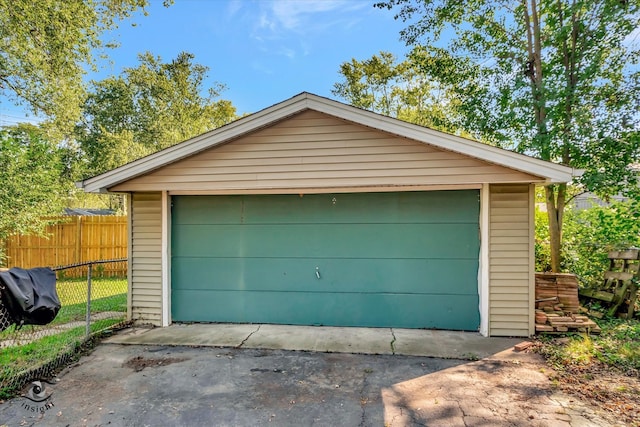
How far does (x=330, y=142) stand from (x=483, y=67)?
4818 millimetres

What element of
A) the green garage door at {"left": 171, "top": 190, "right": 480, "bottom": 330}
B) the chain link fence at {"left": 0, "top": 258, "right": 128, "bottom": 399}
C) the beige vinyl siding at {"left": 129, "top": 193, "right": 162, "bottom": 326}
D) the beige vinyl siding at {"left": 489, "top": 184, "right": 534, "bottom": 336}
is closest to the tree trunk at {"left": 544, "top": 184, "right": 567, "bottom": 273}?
the beige vinyl siding at {"left": 489, "top": 184, "right": 534, "bottom": 336}

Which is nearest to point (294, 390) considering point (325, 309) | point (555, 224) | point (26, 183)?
point (325, 309)

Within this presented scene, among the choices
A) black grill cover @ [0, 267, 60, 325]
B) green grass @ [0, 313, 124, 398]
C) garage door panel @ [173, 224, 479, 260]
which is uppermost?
garage door panel @ [173, 224, 479, 260]

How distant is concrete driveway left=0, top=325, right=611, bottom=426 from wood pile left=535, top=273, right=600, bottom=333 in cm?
75

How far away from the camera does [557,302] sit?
5098 mm

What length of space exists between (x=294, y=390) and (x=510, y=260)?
130 inches

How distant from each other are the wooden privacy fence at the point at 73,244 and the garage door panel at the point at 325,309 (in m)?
6.31

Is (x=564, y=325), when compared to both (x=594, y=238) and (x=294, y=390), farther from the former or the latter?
(x=294, y=390)

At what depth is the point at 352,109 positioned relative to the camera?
4.58 metres

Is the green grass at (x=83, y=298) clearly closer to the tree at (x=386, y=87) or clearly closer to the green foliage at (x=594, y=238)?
the green foliage at (x=594, y=238)

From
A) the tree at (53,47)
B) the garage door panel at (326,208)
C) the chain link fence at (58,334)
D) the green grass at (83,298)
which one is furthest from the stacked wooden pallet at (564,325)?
→ the tree at (53,47)

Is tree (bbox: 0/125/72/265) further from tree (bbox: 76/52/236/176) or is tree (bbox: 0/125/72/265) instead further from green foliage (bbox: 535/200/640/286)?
green foliage (bbox: 535/200/640/286)

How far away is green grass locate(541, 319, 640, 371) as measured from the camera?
3.78 m

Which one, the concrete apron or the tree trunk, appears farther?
the tree trunk
